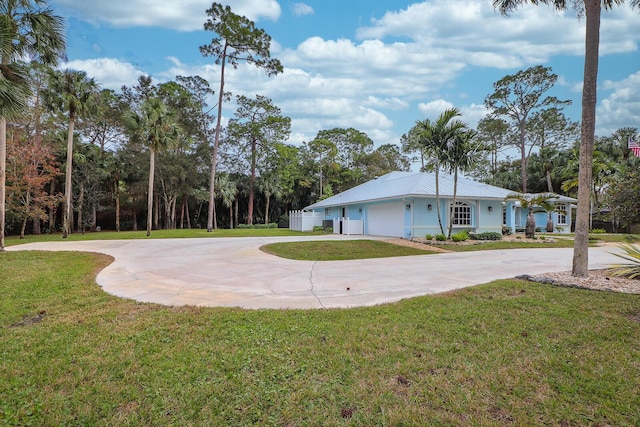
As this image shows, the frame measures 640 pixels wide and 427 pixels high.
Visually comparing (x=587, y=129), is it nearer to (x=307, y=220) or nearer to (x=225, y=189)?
(x=307, y=220)

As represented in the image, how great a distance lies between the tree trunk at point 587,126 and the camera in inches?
261

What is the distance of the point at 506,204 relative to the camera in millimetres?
22312

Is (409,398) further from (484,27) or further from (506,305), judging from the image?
(484,27)

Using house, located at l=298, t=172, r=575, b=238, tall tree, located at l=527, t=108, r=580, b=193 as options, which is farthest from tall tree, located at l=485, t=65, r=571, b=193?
house, located at l=298, t=172, r=575, b=238

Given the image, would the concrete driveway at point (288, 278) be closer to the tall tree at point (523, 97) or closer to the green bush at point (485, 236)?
the green bush at point (485, 236)

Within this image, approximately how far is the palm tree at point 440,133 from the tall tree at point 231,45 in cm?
1559

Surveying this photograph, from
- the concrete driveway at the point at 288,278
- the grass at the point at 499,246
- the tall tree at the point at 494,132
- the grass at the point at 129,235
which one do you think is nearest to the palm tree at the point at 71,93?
the grass at the point at 129,235

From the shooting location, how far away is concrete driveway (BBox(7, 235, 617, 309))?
17.9 ft

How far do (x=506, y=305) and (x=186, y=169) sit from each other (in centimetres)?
3001

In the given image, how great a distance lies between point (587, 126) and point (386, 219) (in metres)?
13.4

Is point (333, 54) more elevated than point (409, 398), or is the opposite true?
point (333, 54)

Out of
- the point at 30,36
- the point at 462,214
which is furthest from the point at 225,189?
the point at 462,214

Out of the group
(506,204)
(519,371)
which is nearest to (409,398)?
(519,371)

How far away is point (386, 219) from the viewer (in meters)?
19.8
